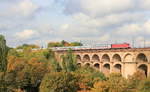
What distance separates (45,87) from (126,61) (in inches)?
1449

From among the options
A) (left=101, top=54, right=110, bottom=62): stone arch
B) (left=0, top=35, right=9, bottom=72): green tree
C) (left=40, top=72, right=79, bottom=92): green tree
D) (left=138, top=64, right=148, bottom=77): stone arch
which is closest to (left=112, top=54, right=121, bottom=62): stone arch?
(left=101, top=54, right=110, bottom=62): stone arch

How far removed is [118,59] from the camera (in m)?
81.6

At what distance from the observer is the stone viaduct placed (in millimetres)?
73250

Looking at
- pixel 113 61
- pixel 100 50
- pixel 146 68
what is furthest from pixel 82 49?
pixel 146 68

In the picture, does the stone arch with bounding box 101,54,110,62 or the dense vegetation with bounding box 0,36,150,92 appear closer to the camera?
the dense vegetation with bounding box 0,36,150,92

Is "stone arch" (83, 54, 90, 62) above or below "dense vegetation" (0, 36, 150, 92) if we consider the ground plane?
above

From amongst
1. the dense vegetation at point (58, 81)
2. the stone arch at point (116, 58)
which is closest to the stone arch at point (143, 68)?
the stone arch at point (116, 58)

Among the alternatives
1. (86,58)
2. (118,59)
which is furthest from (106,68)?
(86,58)

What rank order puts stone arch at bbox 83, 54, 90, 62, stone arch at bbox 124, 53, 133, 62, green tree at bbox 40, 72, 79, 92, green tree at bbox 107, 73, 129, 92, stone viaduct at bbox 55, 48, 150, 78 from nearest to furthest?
green tree at bbox 107, 73, 129, 92 < green tree at bbox 40, 72, 79, 92 < stone viaduct at bbox 55, 48, 150, 78 < stone arch at bbox 124, 53, 133, 62 < stone arch at bbox 83, 54, 90, 62

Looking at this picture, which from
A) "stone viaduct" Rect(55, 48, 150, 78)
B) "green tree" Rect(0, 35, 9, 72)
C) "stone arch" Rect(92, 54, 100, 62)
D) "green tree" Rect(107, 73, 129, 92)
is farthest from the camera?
"stone arch" Rect(92, 54, 100, 62)

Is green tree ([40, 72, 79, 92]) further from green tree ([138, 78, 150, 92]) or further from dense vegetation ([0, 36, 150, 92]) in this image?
green tree ([138, 78, 150, 92])

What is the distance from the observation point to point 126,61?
3007 inches

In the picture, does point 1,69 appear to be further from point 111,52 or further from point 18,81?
point 111,52

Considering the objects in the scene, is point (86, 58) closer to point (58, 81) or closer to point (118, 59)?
point (118, 59)
